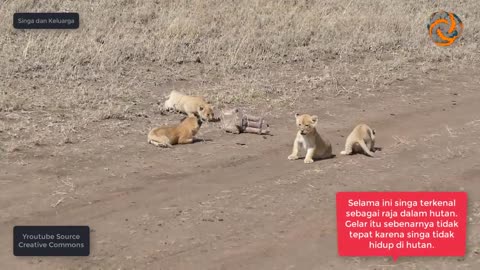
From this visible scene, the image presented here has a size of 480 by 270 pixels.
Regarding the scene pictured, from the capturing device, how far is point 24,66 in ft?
51.0

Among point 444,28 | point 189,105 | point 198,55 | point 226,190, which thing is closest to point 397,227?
point 226,190

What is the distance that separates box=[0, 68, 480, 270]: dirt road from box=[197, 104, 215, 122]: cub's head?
142 mm

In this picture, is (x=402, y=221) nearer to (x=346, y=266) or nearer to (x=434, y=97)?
(x=346, y=266)

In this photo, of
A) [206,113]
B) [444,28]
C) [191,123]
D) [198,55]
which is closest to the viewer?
[191,123]

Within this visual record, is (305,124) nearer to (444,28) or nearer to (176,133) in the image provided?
(176,133)

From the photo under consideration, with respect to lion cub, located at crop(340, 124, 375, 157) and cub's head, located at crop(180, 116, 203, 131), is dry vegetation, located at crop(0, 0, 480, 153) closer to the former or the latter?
cub's head, located at crop(180, 116, 203, 131)

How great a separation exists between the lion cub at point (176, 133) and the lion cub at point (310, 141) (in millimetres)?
1522

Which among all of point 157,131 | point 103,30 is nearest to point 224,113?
point 157,131

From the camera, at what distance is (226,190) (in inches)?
396

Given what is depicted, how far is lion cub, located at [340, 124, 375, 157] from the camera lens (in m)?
11.5

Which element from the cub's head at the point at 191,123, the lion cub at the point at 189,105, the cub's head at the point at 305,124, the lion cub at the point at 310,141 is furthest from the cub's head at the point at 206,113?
the cub's head at the point at 305,124

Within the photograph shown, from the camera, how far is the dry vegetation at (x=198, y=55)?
1374cm

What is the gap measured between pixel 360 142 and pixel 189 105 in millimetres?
3230

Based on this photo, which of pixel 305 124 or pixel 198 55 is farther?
pixel 198 55
